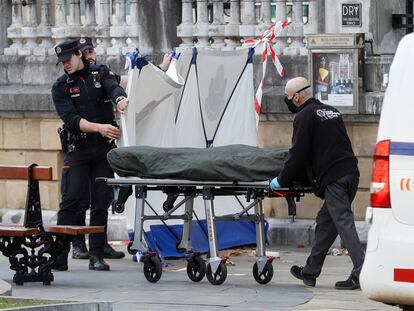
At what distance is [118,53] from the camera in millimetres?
17172

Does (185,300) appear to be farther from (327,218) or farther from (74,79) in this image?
(74,79)

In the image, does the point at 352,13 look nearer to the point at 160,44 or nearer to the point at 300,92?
the point at 160,44

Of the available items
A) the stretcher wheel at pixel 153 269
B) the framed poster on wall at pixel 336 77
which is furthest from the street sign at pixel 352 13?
the stretcher wheel at pixel 153 269

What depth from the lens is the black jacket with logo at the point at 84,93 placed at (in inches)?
571

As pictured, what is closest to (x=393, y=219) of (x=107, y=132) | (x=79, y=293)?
(x=79, y=293)

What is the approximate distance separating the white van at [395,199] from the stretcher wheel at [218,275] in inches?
128

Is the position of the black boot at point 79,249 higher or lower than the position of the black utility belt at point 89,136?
lower

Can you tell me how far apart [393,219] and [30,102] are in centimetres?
844

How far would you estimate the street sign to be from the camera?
51.9 ft

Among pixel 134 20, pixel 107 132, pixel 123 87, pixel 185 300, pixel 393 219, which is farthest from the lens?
pixel 134 20

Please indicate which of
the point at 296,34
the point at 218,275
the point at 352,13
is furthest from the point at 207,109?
the point at 218,275

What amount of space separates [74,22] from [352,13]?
10.9ft

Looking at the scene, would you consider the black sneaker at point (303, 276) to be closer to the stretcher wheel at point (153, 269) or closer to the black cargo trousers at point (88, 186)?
the stretcher wheel at point (153, 269)

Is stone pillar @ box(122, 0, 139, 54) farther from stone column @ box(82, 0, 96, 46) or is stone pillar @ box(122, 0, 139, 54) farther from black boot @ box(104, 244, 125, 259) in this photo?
black boot @ box(104, 244, 125, 259)
